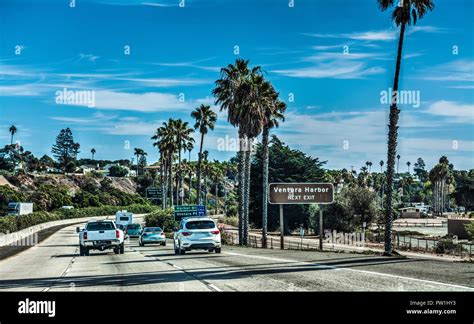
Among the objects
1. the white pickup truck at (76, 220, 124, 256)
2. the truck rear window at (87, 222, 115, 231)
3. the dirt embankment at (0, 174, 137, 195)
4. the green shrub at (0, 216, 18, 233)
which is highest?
the dirt embankment at (0, 174, 137, 195)

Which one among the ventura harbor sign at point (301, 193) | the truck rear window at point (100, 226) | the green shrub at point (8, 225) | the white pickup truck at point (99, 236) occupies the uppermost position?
the ventura harbor sign at point (301, 193)

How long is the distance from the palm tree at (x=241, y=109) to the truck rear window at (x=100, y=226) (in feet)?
67.8

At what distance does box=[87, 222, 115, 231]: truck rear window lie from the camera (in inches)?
1372

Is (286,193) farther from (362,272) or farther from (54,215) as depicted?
(54,215)

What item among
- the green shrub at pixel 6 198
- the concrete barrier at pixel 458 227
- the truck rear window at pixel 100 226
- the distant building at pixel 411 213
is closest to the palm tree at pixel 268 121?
the truck rear window at pixel 100 226

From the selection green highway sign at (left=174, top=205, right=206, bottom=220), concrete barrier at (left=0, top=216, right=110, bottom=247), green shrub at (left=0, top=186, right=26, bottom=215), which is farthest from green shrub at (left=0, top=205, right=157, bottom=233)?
green highway sign at (left=174, top=205, right=206, bottom=220)

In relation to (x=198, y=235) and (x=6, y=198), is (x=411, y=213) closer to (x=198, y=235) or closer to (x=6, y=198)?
(x=6, y=198)

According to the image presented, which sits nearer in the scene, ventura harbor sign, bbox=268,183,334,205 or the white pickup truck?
the white pickup truck

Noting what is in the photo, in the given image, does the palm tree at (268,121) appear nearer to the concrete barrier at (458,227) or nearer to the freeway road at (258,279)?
Answer: the freeway road at (258,279)

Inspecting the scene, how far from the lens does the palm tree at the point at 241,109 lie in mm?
55656

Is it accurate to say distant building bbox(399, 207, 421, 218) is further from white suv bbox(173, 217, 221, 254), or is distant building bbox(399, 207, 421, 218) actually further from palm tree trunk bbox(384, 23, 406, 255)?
white suv bbox(173, 217, 221, 254)

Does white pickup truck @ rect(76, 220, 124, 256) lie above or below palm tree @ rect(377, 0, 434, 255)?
below
